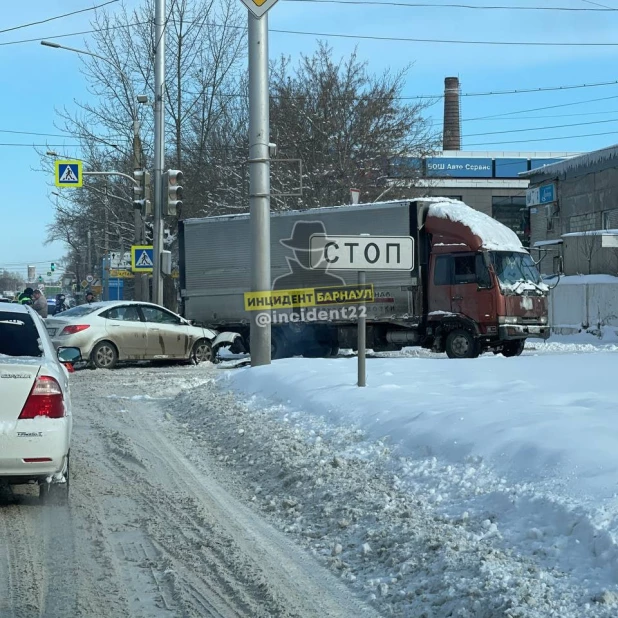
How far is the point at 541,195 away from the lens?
143 feet

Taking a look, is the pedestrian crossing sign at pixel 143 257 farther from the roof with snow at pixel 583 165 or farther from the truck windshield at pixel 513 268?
the roof with snow at pixel 583 165

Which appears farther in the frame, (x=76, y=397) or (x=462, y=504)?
(x=76, y=397)

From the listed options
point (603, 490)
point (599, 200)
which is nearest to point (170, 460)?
point (603, 490)

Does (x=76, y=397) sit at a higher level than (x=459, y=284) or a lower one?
lower

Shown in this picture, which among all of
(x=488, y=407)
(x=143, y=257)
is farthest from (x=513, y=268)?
(x=488, y=407)

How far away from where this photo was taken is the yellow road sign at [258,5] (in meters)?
13.9

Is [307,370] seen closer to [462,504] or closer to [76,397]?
[76,397]

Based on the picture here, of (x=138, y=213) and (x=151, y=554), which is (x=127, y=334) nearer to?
(x=138, y=213)

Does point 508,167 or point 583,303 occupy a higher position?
point 508,167

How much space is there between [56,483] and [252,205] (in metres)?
8.30

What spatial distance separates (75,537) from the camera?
20.2ft

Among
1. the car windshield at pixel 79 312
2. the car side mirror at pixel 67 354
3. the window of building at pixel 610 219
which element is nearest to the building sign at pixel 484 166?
the window of building at pixel 610 219

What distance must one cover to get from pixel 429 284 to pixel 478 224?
1.76 metres

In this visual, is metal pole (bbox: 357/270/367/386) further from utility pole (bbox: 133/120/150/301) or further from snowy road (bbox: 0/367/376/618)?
utility pole (bbox: 133/120/150/301)
